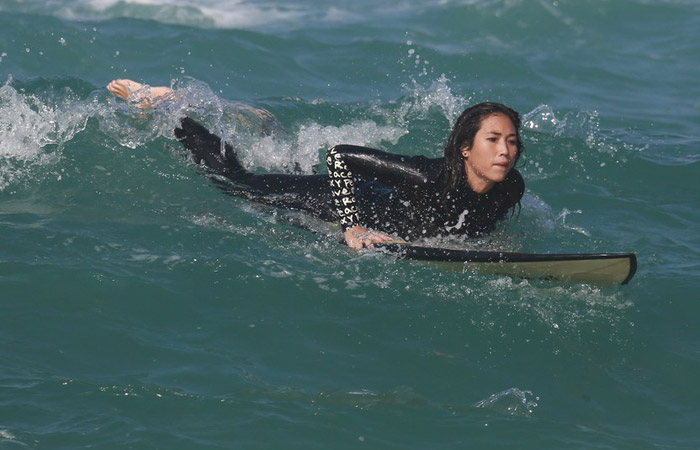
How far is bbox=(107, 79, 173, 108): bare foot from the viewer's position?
28.9 ft

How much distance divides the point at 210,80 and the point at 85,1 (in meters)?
4.66

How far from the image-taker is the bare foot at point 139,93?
28.9 feet

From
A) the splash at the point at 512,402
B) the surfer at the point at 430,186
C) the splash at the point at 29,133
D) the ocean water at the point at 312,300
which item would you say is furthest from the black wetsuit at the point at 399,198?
the splash at the point at 29,133

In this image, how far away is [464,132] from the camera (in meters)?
6.85

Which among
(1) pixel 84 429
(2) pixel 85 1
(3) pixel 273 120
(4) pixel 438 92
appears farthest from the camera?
(2) pixel 85 1

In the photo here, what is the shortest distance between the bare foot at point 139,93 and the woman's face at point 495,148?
3156 mm

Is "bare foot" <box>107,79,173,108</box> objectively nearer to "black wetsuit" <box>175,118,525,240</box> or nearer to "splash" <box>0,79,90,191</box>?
"splash" <box>0,79,90,191</box>

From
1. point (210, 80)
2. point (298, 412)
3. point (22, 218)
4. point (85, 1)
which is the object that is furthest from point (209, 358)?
point (85, 1)

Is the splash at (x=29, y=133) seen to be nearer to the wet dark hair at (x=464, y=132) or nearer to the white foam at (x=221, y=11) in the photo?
the wet dark hair at (x=464, y=132)

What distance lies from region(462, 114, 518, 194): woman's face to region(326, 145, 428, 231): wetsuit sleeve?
42 cm

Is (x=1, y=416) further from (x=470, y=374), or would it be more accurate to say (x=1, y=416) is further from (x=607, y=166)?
(x=607, y=166)

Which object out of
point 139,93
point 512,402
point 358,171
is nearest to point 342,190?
point 358,171

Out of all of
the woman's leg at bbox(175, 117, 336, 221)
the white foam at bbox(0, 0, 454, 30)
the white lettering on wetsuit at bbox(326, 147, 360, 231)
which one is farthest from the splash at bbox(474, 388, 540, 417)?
the white foam at bbox(0, 0, 454, 30)

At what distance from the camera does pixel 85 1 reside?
16219 millimetres
